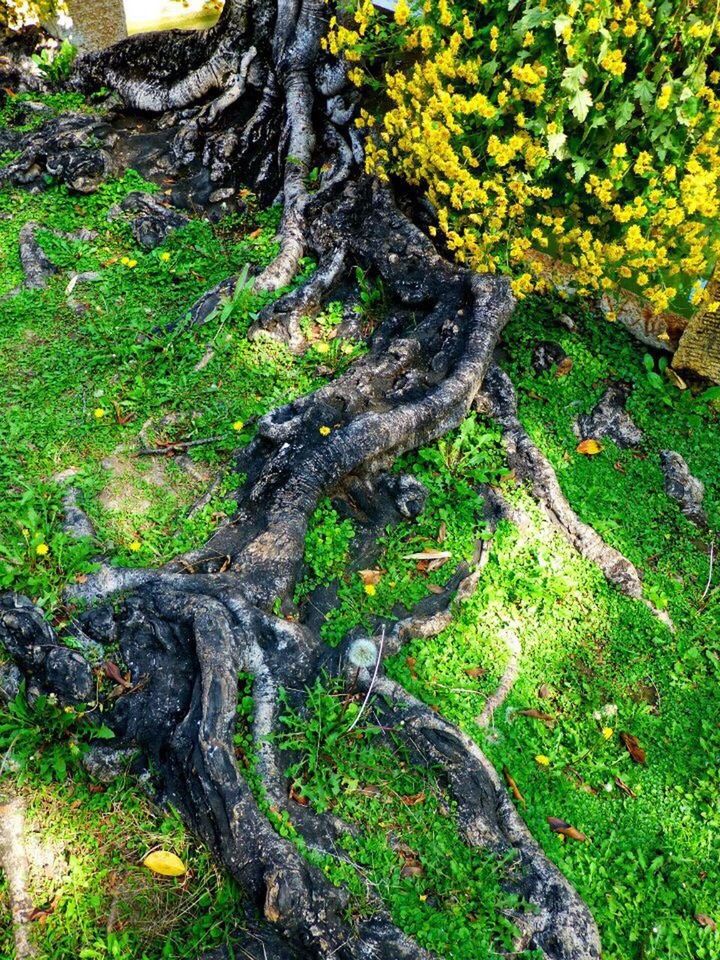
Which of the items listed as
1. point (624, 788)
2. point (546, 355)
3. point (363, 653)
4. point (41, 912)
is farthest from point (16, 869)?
point (546, 355)

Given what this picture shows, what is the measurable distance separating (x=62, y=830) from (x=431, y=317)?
11.9 ft

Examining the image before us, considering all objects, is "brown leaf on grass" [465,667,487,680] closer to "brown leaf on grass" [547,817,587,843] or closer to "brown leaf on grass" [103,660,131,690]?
"brown leaf on grass" [547,817,587,843]

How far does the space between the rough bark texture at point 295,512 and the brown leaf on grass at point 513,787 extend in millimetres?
132

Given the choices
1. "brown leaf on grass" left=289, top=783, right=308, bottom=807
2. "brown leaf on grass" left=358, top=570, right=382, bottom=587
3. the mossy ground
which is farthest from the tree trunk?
"brown leaf on grass" left=289, top=783, right=308, bottom=807

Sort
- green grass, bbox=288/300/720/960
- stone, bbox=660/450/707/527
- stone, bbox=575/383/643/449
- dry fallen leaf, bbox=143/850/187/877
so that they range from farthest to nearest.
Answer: stone, bbox=575/383/643/449
stone, bbox=660/450/707/527
green grass, bbox=288/300/720/960
dry fallen leaf, bbox=143/850/187/877

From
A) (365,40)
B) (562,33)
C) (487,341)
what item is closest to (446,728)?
(487,341)

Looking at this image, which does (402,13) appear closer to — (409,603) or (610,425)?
(610,425)

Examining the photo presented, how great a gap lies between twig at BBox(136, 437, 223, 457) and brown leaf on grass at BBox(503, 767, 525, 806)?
251 cm

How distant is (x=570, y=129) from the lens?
4.33 metres

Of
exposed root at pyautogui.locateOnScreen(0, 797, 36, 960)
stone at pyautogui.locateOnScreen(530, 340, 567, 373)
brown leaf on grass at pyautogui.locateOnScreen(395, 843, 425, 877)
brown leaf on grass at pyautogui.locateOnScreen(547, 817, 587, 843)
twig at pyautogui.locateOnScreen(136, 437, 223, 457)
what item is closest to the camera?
exposed root at pyautogui.locateOnScreen(0, 797, 36, 960)

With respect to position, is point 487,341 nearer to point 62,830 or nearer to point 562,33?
point 562,33

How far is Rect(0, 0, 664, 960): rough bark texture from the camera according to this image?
2953 millimetres

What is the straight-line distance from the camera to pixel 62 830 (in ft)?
9.85

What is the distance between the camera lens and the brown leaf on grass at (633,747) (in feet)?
11.7
